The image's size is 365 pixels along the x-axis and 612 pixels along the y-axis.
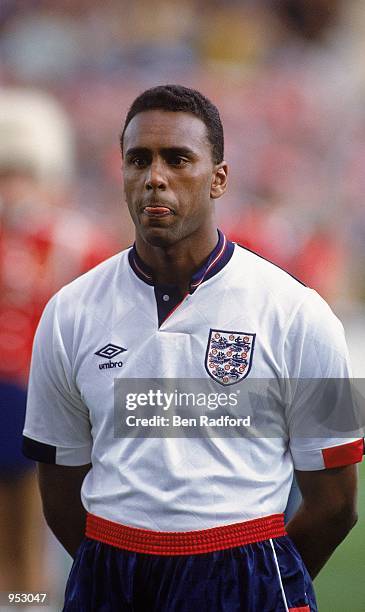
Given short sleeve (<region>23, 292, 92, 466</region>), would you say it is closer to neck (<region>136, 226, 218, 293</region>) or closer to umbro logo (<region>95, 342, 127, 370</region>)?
umbro logo (<region>95, 342, 127, 370</region>)

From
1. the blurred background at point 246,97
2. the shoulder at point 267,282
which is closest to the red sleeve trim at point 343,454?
the shoulder at point 267,282

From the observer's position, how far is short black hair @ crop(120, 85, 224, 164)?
1554mm

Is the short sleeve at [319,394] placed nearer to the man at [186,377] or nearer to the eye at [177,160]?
the man at [186,377]

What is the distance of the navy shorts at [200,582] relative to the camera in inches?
58.2

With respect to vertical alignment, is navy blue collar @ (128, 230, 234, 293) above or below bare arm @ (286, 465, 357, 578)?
above

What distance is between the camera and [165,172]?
1551mm

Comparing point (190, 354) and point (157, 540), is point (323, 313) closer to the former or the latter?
point (190, 354)

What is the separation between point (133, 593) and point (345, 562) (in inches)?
58.9

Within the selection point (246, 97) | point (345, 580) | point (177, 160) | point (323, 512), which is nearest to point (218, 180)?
point (177, 160)

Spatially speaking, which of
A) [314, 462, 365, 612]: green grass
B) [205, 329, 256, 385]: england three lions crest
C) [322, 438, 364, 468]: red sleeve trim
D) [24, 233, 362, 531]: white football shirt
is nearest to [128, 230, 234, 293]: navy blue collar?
[24, 233, 362, 531]: white football shirt

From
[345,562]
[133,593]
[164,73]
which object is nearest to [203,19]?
[164,73]

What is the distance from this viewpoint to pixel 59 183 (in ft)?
11.3

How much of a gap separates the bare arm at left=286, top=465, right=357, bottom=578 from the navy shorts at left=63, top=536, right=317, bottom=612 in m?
0.12

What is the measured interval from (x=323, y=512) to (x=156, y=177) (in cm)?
63
